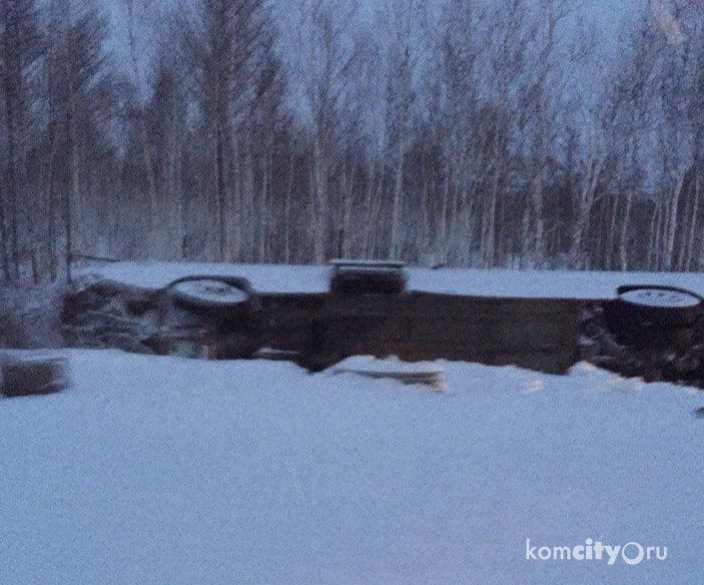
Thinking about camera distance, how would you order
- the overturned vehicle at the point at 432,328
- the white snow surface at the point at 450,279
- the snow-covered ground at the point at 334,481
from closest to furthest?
the snow-covered ground at the point at 334,481
the overturned vehicle at the point at 432,328
the white snow surface at the point at 450,279

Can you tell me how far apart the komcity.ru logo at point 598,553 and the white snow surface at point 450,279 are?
384 centimetres

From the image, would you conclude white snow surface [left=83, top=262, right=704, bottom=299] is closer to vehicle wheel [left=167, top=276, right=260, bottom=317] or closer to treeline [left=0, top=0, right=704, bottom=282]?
vehicle wheel [left=167, top=276, right=260, bottom=317]

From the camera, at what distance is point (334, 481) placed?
3.26m

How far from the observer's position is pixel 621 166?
23.7 meters

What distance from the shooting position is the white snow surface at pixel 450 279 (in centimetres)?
662

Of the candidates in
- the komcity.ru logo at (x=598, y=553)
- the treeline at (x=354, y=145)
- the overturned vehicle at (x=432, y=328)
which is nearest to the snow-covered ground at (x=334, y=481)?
the komcity.ru logo at (x=598, y=553)

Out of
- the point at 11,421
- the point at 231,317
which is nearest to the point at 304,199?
the point at 231,317

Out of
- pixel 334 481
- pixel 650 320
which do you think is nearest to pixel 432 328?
pixel 650 320

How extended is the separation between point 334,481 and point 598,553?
3.44 ft

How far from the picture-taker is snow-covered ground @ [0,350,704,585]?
263 cm

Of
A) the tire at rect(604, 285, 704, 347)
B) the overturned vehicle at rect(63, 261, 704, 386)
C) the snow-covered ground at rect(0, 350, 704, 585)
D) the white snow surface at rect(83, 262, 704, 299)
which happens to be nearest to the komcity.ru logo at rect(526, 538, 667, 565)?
the snow-covered ground at rect(0, 350, 704, 585)

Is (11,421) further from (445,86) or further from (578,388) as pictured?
(445,86)

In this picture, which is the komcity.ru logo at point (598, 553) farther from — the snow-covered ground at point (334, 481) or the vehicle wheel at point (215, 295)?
the vehicle wheel at point (215, 295)

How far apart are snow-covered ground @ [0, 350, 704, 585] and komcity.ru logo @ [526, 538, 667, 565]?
0.08ft
